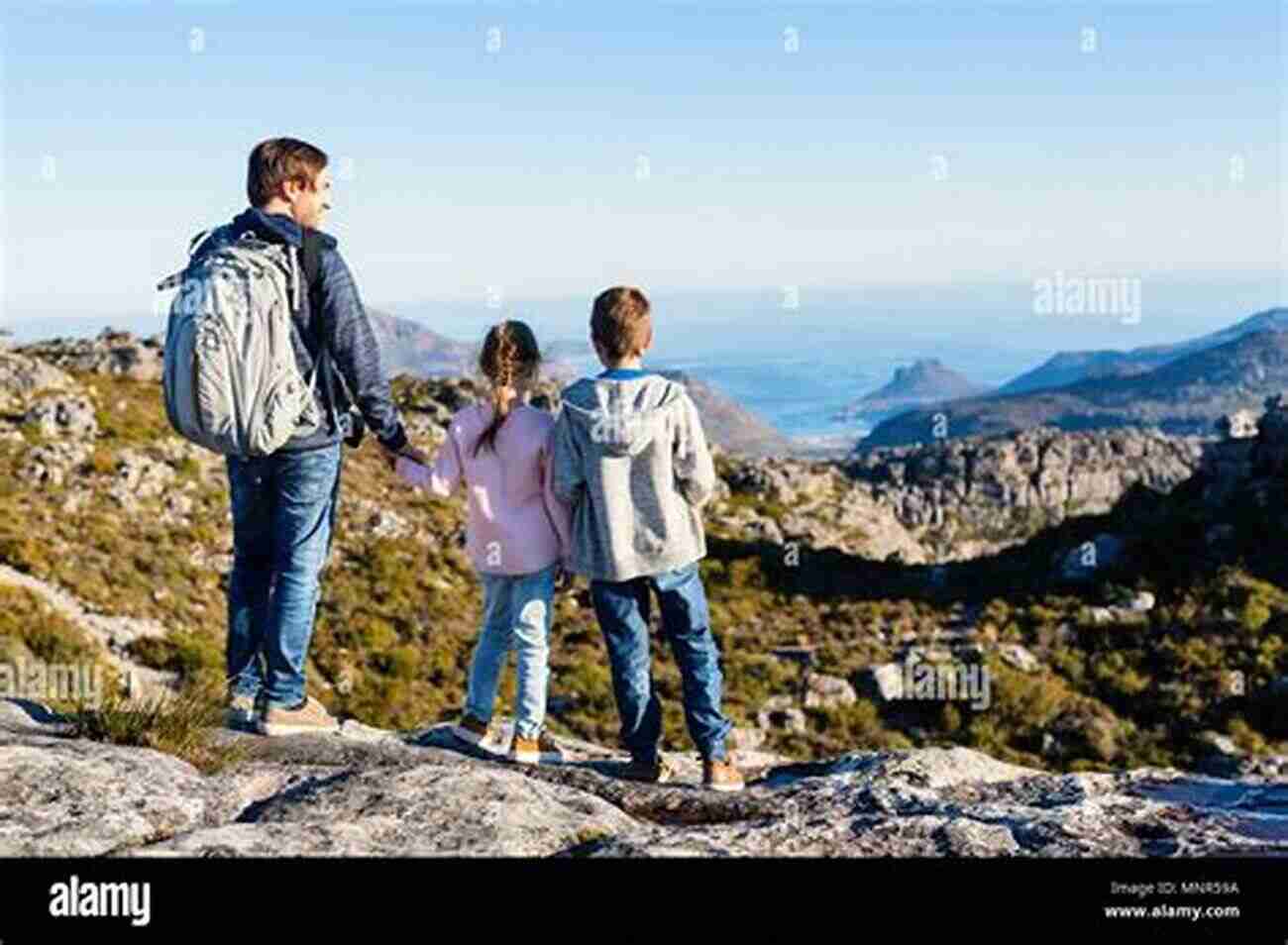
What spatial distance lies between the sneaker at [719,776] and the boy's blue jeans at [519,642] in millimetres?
742

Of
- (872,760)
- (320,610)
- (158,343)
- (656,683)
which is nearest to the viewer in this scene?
(872,760)

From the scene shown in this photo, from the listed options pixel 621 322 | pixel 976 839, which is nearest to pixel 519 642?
pixel 621 322

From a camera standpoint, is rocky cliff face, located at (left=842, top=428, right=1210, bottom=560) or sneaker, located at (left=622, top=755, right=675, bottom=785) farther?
rocky cliff face, located at (left=842, top=428, right=1210, bottom=560)

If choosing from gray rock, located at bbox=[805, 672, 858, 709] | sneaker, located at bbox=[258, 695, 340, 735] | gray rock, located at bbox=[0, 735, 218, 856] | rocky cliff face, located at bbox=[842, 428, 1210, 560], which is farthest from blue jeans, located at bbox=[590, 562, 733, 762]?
rocky cliff face, located at bbox=[842, 428, 1210, 560]

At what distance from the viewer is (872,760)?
6594 mm

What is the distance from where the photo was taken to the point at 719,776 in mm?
5984

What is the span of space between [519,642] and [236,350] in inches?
69.0

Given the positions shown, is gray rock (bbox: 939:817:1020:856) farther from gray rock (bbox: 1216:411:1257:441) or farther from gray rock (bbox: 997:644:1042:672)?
gray rock (bbox: 1216:411:1257:441)

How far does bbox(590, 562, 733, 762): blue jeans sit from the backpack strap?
1377mm

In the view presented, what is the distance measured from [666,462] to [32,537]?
19.1 meters

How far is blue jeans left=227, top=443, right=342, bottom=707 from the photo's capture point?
241 inches
